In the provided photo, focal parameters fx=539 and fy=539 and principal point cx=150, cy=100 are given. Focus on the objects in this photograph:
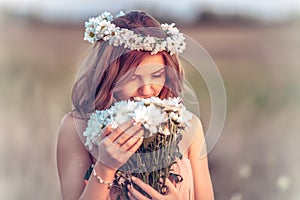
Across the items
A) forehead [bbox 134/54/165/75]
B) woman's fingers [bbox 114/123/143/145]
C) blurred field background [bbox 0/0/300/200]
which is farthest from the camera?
blurred field background [bbox 0/0/300/200]

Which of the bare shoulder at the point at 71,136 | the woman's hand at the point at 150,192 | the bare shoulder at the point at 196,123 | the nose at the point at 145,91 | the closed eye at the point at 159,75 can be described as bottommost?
the woman's hand at the point at 150,192

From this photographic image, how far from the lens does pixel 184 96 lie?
162 centimetres

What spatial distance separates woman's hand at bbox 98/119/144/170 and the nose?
13 centimetres

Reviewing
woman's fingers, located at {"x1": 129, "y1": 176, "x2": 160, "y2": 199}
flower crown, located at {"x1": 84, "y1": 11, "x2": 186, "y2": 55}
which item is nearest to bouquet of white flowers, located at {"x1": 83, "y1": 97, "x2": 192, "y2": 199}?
woman's fingers, located at {"x1": 129, "y1": 176, "x2": 160, "y2": 199}

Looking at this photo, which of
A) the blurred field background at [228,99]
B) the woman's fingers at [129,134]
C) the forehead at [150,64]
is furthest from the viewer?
the blurred field background at [228,99]

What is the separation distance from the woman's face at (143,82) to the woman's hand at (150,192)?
0.79 ft

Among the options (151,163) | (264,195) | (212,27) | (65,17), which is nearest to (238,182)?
(264,195)

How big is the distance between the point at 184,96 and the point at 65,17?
448 millimetres

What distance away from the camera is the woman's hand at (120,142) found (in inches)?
56.7

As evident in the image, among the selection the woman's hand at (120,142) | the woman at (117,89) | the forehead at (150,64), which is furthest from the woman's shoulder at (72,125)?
the forehead at (150,64)

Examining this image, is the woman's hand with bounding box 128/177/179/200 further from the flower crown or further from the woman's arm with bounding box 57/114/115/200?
the flower crown

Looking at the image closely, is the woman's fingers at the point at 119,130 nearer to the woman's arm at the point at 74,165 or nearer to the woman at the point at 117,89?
the woman at the point at 117,89

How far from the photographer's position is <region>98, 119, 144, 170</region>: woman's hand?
144 centimetres

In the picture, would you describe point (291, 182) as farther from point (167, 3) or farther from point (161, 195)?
point (167, 3)
